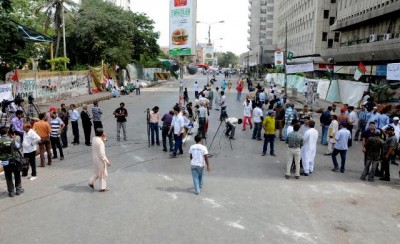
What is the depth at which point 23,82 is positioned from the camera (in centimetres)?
2519

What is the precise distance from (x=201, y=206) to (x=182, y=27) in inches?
459

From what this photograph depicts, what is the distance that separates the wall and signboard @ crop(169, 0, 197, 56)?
1219 cm

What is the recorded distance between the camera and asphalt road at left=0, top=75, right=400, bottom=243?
6711 millimetres

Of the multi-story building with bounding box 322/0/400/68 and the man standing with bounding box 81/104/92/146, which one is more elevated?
the multi-story building with bounding box 322/0/400/68

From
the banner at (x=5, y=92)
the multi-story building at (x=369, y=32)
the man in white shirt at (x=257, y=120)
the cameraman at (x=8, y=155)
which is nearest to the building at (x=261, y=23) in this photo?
the multi-story building at (x=369, y=32)

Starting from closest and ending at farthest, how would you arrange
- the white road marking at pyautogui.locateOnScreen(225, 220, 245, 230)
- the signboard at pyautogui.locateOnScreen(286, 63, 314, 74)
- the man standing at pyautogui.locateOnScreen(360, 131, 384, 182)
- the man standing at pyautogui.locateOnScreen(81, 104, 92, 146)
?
the white road marking at pyautogui.locateOnScreen(225, 220, 245, 230) < the man standing at pyautogui.locateOnScreen(360, 131, 384, 182) < the man standing at pyautogui.locateOnScreen(81, 104, 92, 146) < the signboard at pyautogui.locateOnScreen(286, 63, 314, 74)

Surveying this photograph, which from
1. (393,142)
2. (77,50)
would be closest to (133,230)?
(393,142)

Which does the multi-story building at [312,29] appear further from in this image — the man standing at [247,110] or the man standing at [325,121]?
the man standing at [325,121]

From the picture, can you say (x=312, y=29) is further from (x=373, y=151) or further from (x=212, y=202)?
(x=212, y=202)

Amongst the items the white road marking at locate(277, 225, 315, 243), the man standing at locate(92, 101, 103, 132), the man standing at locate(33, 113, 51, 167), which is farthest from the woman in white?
the man standing at locate(92, 101, 103, 132)

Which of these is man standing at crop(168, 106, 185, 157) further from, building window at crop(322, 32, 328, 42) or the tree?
building window at crop(322, 32, 328, 42)

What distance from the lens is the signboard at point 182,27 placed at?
1744cm

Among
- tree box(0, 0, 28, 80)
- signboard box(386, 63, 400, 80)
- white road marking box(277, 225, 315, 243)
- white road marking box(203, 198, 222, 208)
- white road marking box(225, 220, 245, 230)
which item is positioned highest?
tree box(0, 0, 28, 80)

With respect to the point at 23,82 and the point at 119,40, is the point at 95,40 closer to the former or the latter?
the point at 119,40
